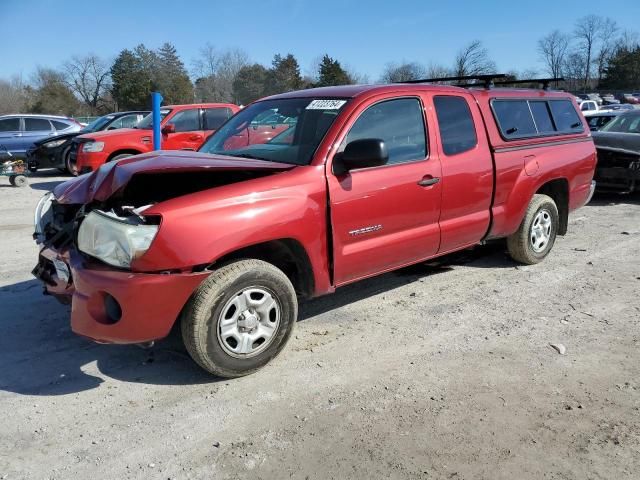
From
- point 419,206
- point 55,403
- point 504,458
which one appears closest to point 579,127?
point 419,206

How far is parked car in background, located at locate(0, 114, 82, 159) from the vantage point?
15562mm

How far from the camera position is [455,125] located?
473 cm

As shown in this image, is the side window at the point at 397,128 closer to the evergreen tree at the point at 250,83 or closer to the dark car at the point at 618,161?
the dark car at the point at 618,161

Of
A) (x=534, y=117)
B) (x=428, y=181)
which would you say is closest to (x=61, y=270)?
(x=428, y=181)

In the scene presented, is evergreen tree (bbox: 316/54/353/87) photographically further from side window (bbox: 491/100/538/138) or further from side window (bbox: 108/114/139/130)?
side window (bbox: 491/100/538/138)

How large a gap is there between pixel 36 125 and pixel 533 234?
15173mm

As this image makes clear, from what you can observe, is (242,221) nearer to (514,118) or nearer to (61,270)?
(61,270)

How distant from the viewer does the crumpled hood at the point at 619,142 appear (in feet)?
29.9

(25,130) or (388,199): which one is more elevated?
(25,130)

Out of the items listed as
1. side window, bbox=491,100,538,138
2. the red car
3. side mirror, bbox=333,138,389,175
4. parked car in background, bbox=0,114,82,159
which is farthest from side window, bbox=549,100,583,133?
parked car in background, bbox=0,114,82,159

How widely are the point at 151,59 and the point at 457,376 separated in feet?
198

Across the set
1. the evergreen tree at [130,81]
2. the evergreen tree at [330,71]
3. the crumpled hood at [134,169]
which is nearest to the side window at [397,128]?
the crumpled hood at [134,169]

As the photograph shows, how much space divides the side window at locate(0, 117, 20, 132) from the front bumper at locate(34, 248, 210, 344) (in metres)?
15.0

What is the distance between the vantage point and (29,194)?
11.6m
